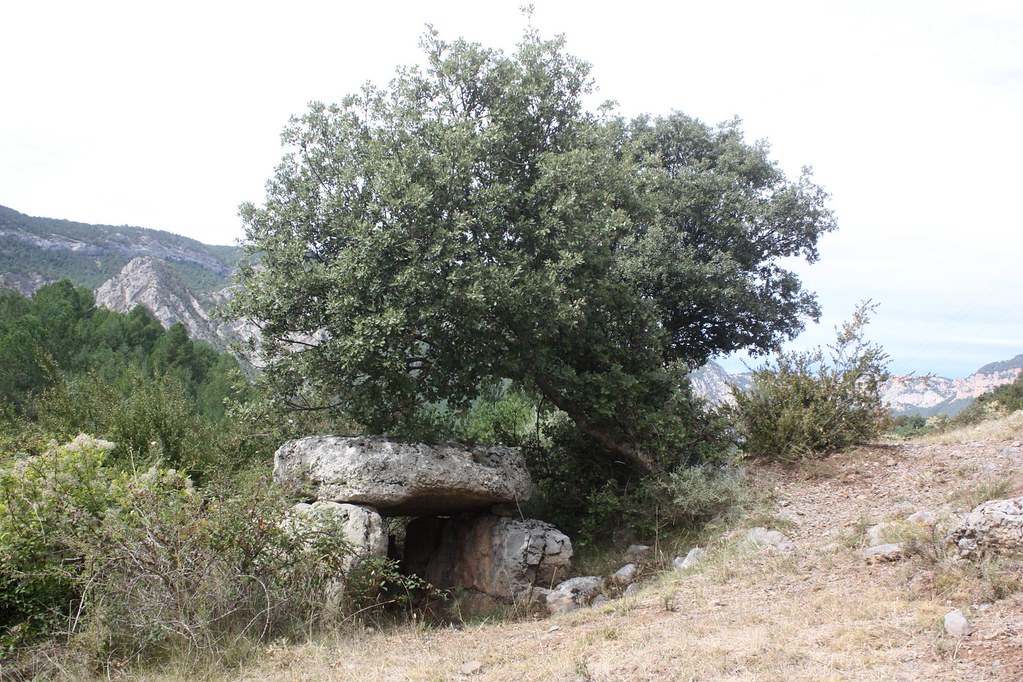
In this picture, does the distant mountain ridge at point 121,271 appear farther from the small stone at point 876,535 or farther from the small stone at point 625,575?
the small stone at point 876,535

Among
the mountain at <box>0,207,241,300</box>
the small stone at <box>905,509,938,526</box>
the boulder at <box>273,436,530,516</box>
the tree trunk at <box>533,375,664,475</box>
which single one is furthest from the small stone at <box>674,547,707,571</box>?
the mountain at <box>0,207,241,300</box>

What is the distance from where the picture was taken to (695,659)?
548 cm

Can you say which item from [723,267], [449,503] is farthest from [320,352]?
[723,267]

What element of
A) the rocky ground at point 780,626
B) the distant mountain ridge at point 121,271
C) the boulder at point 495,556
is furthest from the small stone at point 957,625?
the distant mountain ridge at point 121,271

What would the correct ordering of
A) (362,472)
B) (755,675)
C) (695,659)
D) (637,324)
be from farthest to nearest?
(637,324) → (362,472) → (695,659) → (755,675)

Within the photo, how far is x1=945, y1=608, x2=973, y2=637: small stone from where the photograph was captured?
5359mm

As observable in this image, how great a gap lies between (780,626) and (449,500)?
5.23 meters

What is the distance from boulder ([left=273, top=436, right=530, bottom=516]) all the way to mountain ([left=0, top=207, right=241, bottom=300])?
6298 cm

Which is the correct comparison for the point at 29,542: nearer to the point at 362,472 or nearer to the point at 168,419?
the point at 362,472

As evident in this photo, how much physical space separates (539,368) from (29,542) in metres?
6.24

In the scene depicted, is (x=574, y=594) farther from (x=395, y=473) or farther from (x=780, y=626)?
(x=780, y=626)

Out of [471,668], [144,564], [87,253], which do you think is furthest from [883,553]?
[87,253]

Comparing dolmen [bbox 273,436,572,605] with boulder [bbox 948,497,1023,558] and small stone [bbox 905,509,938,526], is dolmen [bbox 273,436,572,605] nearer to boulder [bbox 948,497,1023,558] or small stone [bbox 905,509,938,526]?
small stone [bbox 905,509,938,526]

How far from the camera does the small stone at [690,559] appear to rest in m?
8.88
